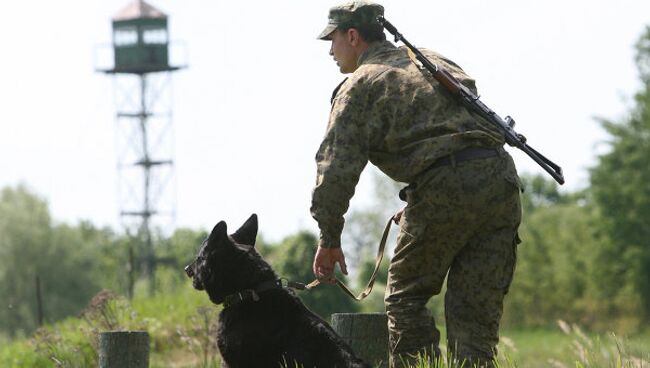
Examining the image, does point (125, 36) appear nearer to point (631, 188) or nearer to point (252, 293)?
point (631, 188)

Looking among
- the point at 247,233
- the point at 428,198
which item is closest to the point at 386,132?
the point at 428,198

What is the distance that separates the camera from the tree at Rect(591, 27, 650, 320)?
5319 cm

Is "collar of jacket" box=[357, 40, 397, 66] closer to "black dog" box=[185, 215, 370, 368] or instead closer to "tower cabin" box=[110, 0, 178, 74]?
"black dog" box=[185, 215, 370, 368]

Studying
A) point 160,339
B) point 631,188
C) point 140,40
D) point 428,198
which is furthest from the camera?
point 140,40

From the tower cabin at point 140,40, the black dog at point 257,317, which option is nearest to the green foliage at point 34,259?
the tower cabin at point 140,40

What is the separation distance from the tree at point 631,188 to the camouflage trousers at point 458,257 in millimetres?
46243

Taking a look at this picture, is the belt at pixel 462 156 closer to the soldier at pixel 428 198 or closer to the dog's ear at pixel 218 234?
the soldier at pixel 428 198

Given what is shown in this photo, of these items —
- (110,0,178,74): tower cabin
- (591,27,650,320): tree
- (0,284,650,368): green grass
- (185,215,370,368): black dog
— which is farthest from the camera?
(110,0,178,74): tower cabin

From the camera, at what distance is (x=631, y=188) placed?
53.0m

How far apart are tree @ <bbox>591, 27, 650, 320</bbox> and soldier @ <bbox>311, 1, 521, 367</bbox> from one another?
152ft

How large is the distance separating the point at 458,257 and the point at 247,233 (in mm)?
1274

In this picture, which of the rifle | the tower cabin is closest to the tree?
the tower cabin

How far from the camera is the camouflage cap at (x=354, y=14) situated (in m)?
7.62

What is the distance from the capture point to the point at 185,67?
227ft
